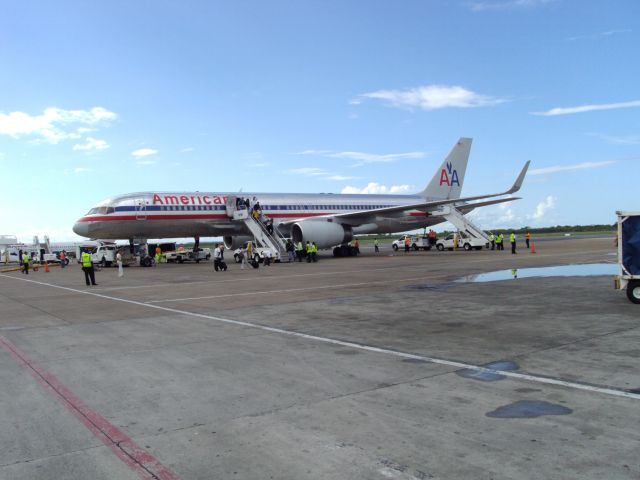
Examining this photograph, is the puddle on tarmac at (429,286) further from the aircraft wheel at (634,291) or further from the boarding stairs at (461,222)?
the boarding stairs at (461,222)

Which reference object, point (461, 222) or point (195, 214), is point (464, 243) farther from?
point (195, 214)

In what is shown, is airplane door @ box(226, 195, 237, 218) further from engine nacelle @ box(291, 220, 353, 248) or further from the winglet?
the winglet

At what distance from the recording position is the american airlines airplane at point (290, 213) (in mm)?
30203

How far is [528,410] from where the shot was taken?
484 cm

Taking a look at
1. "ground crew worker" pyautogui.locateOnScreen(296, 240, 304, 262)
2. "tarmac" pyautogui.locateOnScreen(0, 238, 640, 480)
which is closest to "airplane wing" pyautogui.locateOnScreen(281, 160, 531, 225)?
"ground crew worker" pyautogui.locateOnScreen(296, 240, 304, 262)

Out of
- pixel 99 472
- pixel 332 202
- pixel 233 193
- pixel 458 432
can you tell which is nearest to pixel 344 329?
pixel 458 432

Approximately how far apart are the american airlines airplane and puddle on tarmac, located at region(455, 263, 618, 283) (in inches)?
527

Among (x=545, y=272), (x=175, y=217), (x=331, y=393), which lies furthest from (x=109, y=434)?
(x=175, y=217)

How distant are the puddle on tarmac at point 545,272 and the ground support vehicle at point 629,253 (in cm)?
587

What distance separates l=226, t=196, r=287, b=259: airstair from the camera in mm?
32781

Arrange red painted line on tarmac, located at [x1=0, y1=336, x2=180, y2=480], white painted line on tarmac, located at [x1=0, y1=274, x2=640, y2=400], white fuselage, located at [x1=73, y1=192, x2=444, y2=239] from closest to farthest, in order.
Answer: red painted line on tarmac, located at [x1=0, y1=336, x2=180, y2=480]
white painted line on tarmac, located at [x1=0, y1=274, x2=640, y2=400]
white fuselage, located at [x1=73, y1=192, x2=444, y2=239]

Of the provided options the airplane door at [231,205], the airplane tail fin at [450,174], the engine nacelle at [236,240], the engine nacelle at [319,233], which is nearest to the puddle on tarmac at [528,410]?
the engine nacelle at [319,233]

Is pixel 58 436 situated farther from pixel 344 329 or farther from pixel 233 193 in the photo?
→ pixel 233 193

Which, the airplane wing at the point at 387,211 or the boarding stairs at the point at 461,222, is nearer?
the airplane wing at the point at 387,211
